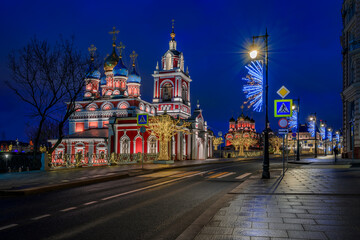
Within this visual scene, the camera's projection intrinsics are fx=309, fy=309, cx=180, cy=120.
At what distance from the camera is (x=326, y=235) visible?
5.14 meters

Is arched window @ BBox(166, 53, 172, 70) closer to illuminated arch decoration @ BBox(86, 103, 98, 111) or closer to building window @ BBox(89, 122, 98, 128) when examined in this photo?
illuminated arch decoration @ BBox(86, 103, 98, 111)

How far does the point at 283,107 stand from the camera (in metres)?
15.2

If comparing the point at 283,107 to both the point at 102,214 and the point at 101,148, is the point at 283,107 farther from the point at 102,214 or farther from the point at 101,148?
the point at 101,148

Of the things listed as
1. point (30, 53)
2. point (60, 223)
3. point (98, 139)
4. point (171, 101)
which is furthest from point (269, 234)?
point (171, 101)

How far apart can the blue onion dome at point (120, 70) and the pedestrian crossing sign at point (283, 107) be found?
50.1 metres

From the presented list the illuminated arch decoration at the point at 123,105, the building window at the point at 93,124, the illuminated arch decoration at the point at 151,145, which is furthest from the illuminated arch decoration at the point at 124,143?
the building window at the point at 93,124

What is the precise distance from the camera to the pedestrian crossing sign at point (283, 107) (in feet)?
49.2

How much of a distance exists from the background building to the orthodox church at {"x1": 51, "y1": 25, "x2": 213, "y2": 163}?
21.8 meters

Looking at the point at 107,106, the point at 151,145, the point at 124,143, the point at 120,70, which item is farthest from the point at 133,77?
the point at 151,145

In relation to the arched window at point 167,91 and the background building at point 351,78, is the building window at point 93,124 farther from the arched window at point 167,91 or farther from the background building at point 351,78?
the background building at point 351,78

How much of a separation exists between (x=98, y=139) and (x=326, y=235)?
1917 inches

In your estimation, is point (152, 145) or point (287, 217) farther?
point (152, 145)

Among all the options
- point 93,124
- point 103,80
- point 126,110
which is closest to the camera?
point 126,110

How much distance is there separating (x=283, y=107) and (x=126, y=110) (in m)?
44.2
